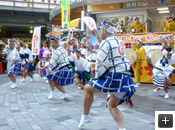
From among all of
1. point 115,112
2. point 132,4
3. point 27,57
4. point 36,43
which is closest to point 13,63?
point 27,57

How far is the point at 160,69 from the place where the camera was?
6.27m

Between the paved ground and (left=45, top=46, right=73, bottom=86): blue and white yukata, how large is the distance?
565 mm

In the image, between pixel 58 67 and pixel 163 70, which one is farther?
pixel 163 70

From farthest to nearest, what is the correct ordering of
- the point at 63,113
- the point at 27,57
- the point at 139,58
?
the point at 27,57
the point at 139,58
the point at 63,113

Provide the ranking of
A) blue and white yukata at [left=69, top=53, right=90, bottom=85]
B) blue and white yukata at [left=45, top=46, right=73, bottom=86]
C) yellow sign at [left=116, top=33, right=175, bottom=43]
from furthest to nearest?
yellow sign at [left=116, top=33, right=175, bottom=43] < blue and white yukata at [left=69, top=53, right=90, bottom=85] < blue and white yukata at [left=45, top=46, right=73, bottom=86]

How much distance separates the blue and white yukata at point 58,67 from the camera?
557cm

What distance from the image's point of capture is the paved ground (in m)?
3.68

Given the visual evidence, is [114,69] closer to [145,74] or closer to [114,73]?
[114,73]

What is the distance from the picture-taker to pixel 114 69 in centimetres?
293

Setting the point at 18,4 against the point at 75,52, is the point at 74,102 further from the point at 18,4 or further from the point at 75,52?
the point at 18,4

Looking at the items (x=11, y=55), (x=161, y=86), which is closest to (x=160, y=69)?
(x=161, y=86)

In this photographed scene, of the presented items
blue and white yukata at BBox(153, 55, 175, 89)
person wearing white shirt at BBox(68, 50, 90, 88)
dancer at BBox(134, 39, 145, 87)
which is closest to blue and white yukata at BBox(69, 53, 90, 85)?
person wearing white shirt at BBox(68, 50, 90, 88)

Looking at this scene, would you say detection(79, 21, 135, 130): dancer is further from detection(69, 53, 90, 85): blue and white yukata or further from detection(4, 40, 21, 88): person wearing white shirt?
detection(4, 40, 21, 88): person wearing white shirt

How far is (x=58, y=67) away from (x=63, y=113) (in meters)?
1.49
